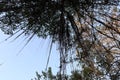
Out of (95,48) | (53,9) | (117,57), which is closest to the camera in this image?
(53,9)

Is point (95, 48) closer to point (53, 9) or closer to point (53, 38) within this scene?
point (53, 38)

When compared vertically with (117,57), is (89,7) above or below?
above

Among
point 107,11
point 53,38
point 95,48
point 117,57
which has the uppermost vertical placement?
point 107,11

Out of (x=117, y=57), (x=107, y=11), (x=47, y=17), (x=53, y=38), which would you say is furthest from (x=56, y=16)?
(x=117, y=57)

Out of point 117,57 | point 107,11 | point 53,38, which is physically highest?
point 107,11

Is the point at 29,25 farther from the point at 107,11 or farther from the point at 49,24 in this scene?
the point at 107,11

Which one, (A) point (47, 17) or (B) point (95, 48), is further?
(B) point (95, 48)

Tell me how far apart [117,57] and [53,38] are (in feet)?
15.6

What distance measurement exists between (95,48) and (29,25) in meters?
1.63

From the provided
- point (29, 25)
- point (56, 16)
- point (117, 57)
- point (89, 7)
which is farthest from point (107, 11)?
point (117, 57)

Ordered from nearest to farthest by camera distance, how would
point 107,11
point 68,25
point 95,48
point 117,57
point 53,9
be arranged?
point 53,9 < point 68,25 < point 107,11 < point 95,48 < point 117,57

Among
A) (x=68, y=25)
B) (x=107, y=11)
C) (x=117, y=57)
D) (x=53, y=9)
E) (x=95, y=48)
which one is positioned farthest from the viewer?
(x=117, y=57)

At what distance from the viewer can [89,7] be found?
5699 millimetres

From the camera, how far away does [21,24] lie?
6.09 metres
